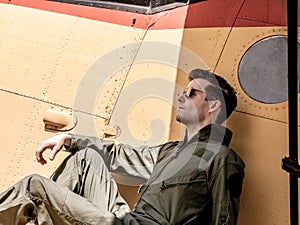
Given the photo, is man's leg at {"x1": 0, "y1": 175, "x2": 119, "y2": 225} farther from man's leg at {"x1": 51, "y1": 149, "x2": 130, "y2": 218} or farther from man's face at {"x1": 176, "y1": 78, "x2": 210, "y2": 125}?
man's face at {"x1": 176, "y1": 78, "x2": 210, "y2": 125}

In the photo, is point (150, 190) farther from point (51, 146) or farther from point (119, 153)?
point (51, 146)

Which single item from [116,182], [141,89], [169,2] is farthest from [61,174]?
[169,2]

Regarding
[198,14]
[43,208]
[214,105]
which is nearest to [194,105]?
[214,105]

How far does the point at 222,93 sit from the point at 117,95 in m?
0.61

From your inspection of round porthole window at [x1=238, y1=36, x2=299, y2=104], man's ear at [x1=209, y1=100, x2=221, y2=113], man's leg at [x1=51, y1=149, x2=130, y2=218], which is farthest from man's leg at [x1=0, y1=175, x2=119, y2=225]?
round porthole window at [x1=238, y1=36, x2=299, y2=104]

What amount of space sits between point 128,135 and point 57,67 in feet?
1.85

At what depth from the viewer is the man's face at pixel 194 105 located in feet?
6.83

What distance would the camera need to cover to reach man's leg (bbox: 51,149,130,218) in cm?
200

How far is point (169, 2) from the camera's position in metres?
2.79

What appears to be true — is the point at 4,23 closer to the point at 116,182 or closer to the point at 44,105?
the point at 44,105

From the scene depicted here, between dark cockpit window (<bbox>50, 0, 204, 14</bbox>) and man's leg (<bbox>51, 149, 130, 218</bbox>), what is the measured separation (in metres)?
0.99

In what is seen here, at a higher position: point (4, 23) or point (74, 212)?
point (4, 23)

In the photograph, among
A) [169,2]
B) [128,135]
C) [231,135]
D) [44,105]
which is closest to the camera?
[231,135]

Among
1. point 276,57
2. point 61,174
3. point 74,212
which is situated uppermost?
point 276,57
